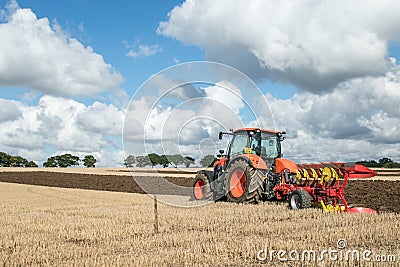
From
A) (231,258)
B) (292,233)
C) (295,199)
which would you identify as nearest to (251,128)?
(295,199)

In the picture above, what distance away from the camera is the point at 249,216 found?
1143cm

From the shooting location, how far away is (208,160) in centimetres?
1434

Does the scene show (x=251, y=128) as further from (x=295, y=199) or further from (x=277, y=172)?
(x=295, y=199)

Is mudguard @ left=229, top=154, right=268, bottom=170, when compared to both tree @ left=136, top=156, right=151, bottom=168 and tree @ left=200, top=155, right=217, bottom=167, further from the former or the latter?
tree @ left=136, top=156, right=151, bottom=168

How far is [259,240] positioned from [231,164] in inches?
243

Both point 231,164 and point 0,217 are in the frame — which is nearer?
point 0,217

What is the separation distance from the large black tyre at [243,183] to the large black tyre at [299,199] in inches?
47.0

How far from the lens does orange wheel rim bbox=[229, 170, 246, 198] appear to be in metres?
14.0

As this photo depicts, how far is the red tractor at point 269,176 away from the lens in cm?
1224

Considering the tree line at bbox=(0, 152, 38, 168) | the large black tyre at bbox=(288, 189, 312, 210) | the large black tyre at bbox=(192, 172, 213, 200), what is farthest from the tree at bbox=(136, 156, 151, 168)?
the tree line at bbox=(0, 152, 38, 168)

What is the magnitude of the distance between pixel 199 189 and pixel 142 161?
3861mm

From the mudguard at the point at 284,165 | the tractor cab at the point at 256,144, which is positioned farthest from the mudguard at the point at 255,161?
the mudguard at the point at 284,165

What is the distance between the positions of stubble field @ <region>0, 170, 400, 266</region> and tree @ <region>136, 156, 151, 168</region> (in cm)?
137

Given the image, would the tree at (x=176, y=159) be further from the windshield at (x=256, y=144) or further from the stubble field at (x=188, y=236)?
the windshield at (x=256, y=144)
